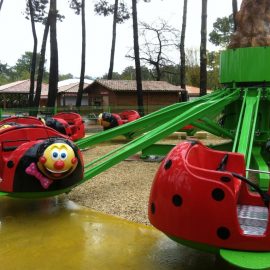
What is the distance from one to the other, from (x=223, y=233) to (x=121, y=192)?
3172 mm

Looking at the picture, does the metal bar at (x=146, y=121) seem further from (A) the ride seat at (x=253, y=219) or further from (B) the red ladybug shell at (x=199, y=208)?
(B) the red ladybug shell at (x=199, y=208)

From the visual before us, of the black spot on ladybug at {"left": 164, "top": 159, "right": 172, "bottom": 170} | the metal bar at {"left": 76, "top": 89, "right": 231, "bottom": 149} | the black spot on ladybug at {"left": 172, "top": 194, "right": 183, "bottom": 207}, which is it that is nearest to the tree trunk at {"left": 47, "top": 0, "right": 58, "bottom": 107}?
the metal bar at {"left": 76, "top": 89, "right": 231, "bottom": 149}

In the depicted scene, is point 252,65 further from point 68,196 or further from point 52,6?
point 52,6

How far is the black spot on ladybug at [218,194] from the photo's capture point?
275 cm

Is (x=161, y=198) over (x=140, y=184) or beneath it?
over

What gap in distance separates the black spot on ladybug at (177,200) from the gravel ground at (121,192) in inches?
65.3

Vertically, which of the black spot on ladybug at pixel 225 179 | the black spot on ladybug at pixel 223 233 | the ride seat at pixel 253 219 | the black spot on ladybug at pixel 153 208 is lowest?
the ride seat at pixel 253 219

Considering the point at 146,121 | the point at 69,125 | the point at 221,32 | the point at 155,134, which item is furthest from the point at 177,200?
the point at 221,32

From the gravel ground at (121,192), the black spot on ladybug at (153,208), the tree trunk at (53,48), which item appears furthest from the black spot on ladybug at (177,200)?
the tree trunk at (53,48)

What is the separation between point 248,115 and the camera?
581 centimetres

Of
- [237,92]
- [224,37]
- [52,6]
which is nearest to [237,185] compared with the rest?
[237,92]

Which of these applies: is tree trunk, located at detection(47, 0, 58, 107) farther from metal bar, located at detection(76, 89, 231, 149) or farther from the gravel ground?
metal bar, located at detection(76, 89, 231, 149)

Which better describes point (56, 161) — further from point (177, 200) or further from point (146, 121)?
point (146, 121)

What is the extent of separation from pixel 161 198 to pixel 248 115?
326 cm
